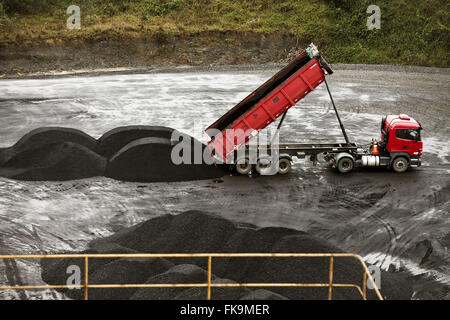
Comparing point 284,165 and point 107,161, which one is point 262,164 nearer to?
point 284,165

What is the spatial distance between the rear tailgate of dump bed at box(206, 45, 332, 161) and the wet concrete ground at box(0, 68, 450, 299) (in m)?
1.32

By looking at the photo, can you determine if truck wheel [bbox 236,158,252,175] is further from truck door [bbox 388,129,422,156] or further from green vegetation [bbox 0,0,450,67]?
green vegetation [bbox 0,0,450,67]

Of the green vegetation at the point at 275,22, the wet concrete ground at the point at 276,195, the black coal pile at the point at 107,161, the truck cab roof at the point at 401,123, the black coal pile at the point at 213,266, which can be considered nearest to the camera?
the black coal pile at the point at 213,266

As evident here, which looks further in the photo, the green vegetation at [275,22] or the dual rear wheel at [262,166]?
the green vegetation at [275,22]

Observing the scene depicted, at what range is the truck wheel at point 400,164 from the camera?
60.8 ft

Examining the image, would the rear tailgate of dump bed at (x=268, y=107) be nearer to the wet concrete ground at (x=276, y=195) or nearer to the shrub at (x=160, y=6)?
the wet concrete ground at (x=276, y=195)

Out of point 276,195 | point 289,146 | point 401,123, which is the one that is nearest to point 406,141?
A: point 401,123

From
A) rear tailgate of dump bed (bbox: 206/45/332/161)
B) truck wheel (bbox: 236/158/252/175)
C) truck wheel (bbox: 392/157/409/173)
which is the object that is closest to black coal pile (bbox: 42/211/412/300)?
rear tailgate of dump bed (bbox: 206/45/332/161)

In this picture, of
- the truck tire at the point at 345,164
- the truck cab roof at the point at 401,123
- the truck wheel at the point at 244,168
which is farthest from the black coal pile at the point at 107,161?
the truck cab roof at the point at 401,123

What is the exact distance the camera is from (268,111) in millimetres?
17594

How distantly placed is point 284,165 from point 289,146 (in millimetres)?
949

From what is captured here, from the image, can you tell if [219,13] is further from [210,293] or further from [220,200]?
[210,293]

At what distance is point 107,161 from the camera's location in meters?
18.4
